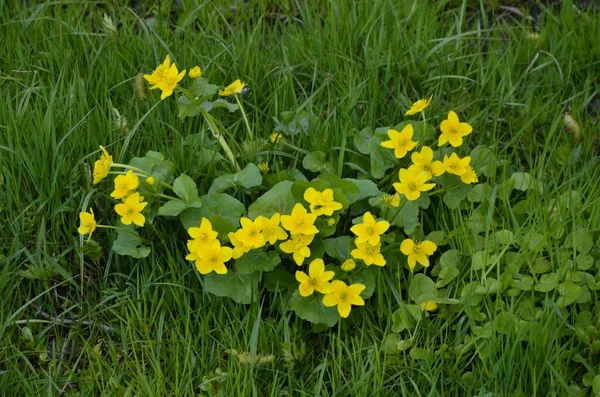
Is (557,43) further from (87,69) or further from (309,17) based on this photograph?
(87,69)

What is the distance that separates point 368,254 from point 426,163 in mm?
387

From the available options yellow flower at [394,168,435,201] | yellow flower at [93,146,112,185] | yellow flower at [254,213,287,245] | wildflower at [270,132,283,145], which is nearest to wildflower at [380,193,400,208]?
yellow flower at [394,168,435,201]

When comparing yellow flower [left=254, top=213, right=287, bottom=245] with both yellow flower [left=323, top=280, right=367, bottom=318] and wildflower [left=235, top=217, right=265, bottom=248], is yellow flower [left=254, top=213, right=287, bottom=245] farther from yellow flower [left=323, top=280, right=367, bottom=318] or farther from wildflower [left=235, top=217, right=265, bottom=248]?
yellow flower [left=323, top=280, right=367, bottom=318]

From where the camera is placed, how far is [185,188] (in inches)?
103

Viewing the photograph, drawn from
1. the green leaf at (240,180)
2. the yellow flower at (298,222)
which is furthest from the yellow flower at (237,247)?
the green leaf at (240,180)

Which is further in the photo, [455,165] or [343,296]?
[455,165]

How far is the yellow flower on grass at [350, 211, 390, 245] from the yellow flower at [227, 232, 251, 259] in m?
0.34

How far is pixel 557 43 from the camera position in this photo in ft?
11.3

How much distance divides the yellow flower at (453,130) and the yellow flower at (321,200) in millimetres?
449

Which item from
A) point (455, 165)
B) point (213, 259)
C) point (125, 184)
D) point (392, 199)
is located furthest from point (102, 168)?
point (455, 165)

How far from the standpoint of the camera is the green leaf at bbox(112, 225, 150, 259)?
2603 mm

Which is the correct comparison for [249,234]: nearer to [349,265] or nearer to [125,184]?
[349,265]

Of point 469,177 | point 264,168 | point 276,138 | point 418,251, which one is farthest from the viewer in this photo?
point 276,138

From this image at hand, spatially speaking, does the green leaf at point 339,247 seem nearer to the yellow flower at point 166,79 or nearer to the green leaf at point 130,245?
the green leaf at point 130,245
